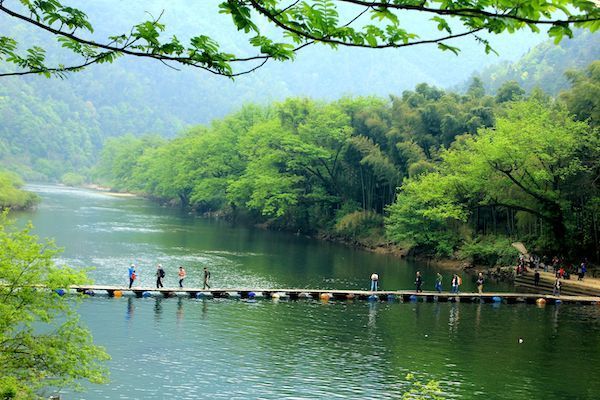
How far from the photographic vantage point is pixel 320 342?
81.0 ft

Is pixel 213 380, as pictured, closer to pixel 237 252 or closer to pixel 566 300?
pixel 566 300

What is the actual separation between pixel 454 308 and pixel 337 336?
10504 millimetres

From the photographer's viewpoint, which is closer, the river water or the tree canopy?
the tree canopy

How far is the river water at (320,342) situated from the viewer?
64.2 ft

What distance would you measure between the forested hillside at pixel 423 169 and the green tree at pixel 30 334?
36104mm

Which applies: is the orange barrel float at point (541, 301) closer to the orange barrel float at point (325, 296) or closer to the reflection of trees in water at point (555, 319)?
the reflection of trees in water at point (555, 319)

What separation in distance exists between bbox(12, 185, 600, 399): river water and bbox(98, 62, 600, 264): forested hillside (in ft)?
27.4

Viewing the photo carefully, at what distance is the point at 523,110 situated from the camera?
51.2m

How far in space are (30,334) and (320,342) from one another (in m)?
12.0

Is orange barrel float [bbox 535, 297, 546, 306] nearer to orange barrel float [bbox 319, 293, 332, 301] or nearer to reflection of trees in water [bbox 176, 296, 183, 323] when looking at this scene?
orange barrel float [bbox 319, 293, 332, 301]

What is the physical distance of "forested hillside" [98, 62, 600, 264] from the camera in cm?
4488

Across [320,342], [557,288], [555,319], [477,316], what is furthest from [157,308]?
[557,288]

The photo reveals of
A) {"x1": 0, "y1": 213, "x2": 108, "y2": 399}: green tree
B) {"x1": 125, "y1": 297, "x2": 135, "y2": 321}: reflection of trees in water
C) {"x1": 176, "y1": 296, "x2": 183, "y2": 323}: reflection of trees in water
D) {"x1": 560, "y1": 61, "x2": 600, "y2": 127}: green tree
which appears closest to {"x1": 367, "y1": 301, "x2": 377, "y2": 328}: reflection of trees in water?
{"x1": 176, "y1": 296, "x2": 183, "y2": 323}: reflection of trees in water

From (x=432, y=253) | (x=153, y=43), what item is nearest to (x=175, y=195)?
(x=432, y=253)
